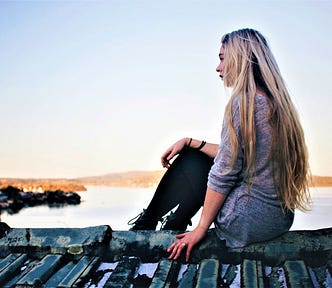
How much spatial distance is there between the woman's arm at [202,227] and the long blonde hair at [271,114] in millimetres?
171

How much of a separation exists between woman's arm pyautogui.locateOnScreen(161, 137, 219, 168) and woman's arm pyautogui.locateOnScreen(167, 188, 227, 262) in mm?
401

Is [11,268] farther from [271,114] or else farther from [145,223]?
[271,114]

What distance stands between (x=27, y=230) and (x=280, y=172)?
133 centimetres

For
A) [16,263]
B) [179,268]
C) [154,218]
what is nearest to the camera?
[179,268]

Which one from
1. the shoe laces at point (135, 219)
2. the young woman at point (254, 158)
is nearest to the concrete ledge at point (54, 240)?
the shoe laces at point (135, 219)

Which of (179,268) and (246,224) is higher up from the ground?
(246,224)

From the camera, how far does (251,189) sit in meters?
1.91

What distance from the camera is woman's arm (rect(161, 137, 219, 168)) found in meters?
2.31

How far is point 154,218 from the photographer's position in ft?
7.66

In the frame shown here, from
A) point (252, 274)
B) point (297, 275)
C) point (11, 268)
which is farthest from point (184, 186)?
point (11, 268)

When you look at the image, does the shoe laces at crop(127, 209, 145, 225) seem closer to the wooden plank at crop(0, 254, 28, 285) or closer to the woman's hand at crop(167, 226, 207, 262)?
the woman's hand at crop(167, 226, 207, 262)

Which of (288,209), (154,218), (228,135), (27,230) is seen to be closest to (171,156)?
(154,218)

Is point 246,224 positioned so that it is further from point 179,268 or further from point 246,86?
point 246,86

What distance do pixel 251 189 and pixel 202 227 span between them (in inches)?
10.8
